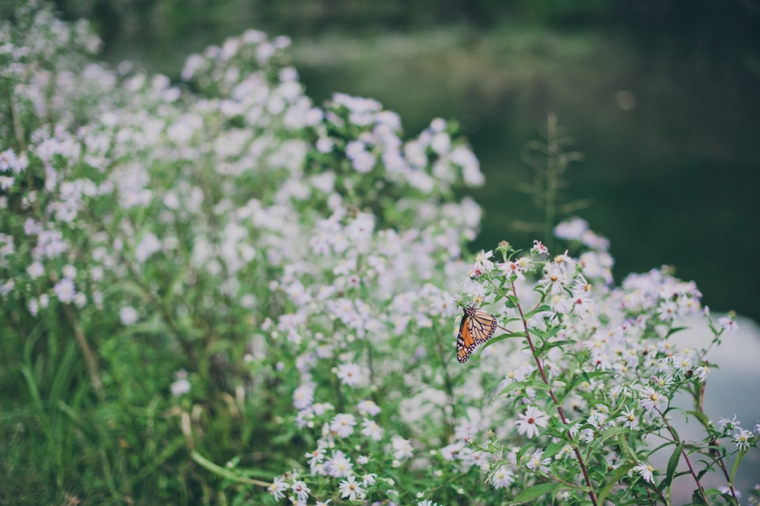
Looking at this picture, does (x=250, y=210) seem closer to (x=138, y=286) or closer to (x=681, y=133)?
(x=138, y=286)

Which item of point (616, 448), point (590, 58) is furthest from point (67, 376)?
point (590, 58)

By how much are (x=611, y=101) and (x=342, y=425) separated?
7809mm

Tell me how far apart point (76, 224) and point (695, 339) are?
11.5 feet

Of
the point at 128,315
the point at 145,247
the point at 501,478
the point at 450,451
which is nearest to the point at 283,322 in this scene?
the point at 450,451

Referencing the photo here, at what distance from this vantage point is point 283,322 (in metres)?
1.84

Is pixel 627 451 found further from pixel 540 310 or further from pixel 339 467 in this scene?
pixel 339 467

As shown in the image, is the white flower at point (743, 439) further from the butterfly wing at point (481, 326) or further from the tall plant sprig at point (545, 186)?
the tall plant sprig at point (545, 186)

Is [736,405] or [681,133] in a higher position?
[681,133]

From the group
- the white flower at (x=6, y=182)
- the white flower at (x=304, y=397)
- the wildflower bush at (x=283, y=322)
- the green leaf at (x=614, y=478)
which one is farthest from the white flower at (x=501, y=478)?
the white flower at (x=6, y=182)

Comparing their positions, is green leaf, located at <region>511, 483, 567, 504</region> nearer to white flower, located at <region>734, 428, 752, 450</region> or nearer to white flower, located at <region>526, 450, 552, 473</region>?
white flower, located at <region>526, 450, 552, 473</region>

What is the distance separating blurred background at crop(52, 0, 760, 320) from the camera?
175 inches

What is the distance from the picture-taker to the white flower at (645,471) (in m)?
1.34

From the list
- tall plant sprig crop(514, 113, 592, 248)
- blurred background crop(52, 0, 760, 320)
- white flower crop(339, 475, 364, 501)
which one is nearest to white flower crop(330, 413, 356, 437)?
white flower crop(339, 475, 364, 501)

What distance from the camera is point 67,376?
2.80 metres
